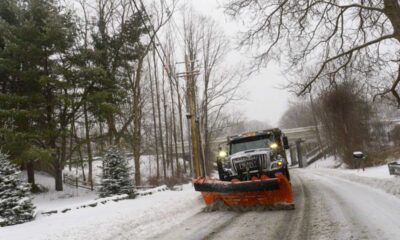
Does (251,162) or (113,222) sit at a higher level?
(251,162)

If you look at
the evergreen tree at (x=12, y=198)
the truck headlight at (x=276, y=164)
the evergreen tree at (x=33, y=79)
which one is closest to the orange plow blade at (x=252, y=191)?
the truck headlight at (x=276, y=164)

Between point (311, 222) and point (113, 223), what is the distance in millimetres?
4827

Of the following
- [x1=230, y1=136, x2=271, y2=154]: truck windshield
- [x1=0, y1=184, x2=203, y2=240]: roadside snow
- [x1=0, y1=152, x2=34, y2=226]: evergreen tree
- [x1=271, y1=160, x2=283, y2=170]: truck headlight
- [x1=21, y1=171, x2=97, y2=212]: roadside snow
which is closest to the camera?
[x1=0, y1=184, x2=203, y2=240]: roadside snow

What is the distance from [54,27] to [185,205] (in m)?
14.5

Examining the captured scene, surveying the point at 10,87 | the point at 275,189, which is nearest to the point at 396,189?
the point at 275,189

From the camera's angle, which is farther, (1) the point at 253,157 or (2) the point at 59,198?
(2) the point at 59,198

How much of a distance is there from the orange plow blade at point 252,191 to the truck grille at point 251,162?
1684 millimetres

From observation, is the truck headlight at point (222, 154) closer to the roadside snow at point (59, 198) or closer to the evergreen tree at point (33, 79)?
the roadside snow at point (59, 198)

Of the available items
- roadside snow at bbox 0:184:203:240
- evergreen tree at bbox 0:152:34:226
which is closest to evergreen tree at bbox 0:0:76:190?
evergreen tree at bbox 0:152:34:226

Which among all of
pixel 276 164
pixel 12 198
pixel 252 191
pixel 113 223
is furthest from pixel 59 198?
pixel 252 191

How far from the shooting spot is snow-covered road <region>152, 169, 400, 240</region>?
7.29m

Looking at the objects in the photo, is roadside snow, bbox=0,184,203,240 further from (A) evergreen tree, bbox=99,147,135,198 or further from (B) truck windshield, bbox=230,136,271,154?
(A) evergreen tree, bbox=99,147,135,198

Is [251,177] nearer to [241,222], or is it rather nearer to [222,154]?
[222,154]

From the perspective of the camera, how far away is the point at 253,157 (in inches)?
528
